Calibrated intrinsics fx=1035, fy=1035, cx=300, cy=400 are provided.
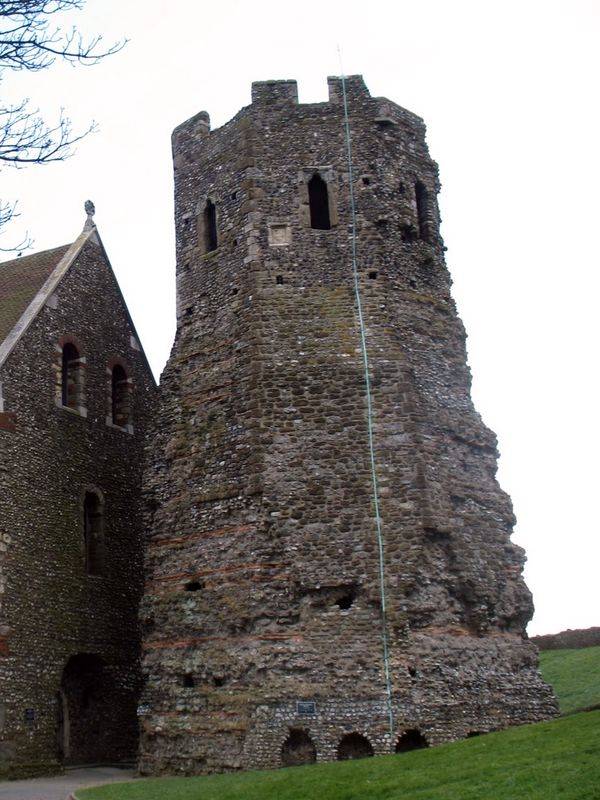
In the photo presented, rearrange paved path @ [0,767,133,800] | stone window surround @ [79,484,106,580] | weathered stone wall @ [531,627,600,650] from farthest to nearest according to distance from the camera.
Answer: weathered stone wall @ [531,627,600,650] < stone window surround @ [79,484,106,580] < paved path @ [0,767,133,800]

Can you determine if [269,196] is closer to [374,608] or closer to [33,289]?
[33,289]

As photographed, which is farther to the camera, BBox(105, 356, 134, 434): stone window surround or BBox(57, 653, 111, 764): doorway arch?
BBox(105, 356, 134, 434): stone window surround

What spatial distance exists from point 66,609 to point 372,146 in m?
11.4

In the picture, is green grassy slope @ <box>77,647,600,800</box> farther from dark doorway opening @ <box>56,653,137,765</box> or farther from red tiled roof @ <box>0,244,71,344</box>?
red tiled roof @ <box>0,244,71,344</box>

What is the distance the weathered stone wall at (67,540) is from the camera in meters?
20.0

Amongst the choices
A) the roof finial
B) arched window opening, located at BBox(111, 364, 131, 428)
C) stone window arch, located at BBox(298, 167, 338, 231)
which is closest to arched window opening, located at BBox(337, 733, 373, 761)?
stone window arch, located at BBox(298, 167, 338, 231)

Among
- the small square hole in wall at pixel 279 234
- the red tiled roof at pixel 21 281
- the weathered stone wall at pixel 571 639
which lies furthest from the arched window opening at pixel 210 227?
the weathered stone wall at pixel 571 639

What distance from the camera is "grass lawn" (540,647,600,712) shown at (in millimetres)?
21922

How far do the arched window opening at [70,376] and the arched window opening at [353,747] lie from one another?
402 inches

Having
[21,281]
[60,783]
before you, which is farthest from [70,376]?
[60,783]

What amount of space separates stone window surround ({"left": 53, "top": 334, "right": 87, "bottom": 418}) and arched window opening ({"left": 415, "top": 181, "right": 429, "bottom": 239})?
8225 mm

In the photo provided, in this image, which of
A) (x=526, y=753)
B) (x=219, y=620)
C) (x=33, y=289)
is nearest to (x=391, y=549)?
(x=219, y=620)

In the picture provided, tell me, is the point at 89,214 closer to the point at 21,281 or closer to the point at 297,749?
the point at 21,281

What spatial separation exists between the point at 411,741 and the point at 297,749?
1.88 metres
